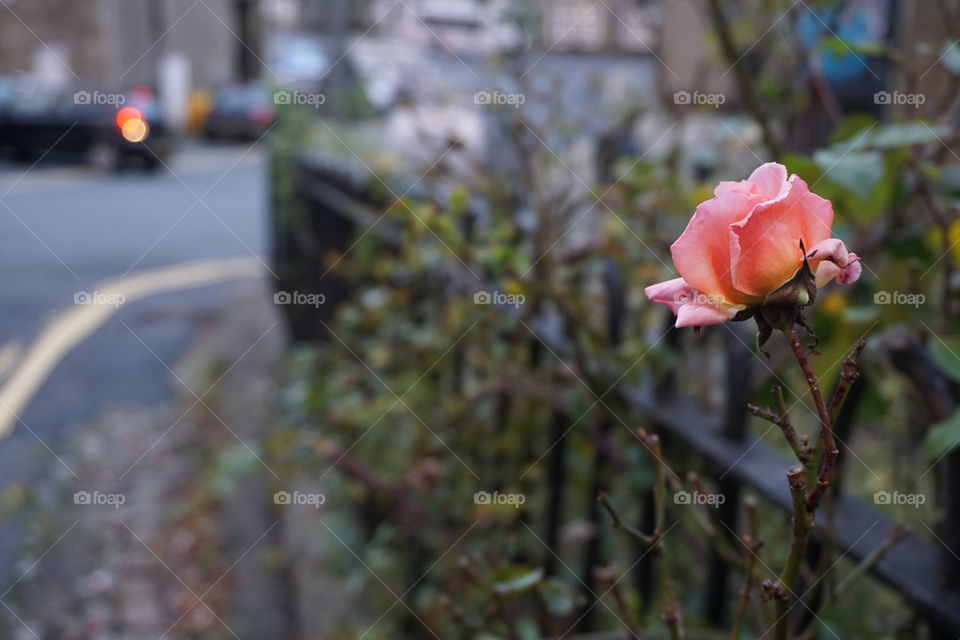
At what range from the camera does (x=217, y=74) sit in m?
25.2

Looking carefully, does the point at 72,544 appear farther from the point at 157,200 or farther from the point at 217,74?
the point at 217,74

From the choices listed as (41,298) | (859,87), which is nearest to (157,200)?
(41,298)

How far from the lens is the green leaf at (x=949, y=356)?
939 mm

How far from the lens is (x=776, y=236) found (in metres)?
0.54

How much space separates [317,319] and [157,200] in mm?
8052
